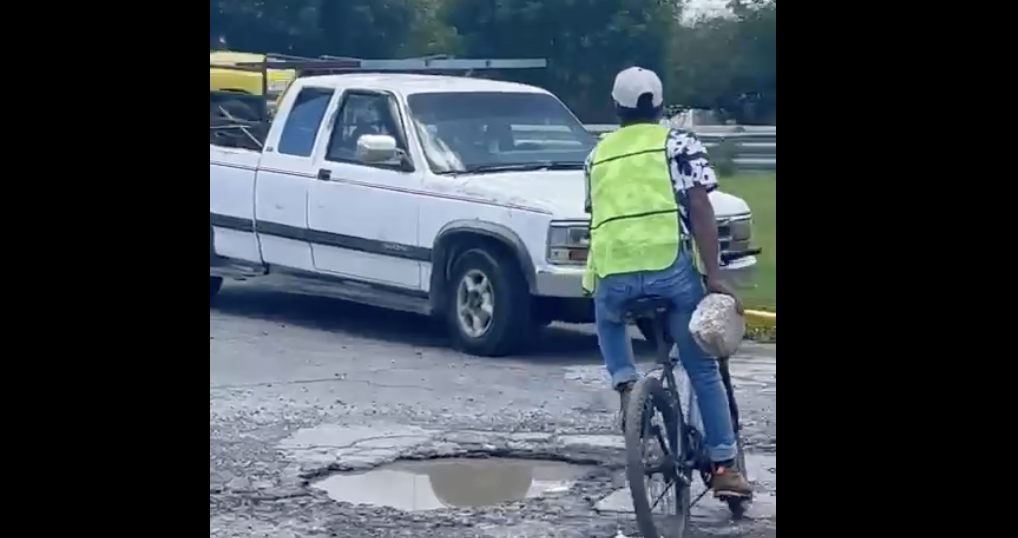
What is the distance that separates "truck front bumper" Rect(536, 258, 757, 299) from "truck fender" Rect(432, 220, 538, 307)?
53 mm

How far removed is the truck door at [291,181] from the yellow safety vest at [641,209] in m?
4.62

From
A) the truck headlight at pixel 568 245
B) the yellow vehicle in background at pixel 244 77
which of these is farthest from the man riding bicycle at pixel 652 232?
the yellow vehicle in background at pixel 244 77

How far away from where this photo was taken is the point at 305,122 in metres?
11.0

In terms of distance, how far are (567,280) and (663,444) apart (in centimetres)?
329

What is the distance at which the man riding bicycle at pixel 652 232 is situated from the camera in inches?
247

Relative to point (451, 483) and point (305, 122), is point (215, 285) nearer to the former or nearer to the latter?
point (305, 122)

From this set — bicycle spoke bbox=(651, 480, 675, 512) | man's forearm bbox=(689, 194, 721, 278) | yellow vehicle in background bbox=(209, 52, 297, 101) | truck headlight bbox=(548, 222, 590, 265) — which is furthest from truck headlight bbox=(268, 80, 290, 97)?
bicycle spoke bbox=(651, 480, 675, 512)

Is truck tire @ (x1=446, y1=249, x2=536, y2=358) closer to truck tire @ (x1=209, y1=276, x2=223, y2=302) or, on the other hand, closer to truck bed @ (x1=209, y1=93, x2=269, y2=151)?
truck bed @ (x1=209, y1=93, x2=269, y2=151)

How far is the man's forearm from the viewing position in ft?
20.5

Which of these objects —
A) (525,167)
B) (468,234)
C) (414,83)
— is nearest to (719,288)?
(468,234)
